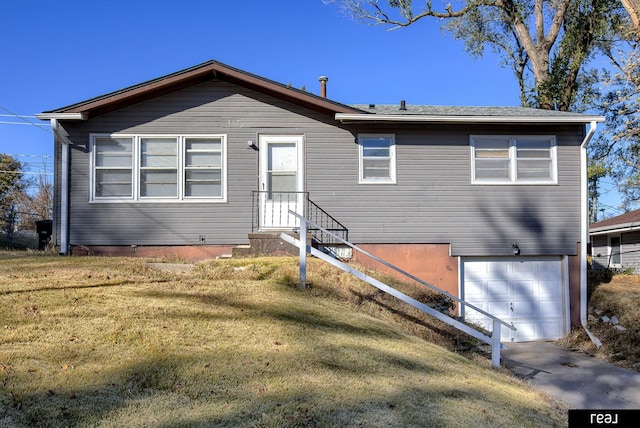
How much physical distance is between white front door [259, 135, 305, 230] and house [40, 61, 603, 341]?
3 cm

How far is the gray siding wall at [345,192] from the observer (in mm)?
11297

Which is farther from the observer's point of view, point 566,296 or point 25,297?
point 566,296

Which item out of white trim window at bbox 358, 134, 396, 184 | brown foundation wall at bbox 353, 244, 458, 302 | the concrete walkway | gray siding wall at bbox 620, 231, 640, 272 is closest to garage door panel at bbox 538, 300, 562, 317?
the concrete walkway

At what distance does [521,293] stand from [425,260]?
238 cm

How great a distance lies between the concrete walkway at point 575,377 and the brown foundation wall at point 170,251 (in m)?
6.10

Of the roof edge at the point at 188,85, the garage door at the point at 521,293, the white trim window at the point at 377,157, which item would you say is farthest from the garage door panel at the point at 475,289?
the roof edge at the point at 188,85

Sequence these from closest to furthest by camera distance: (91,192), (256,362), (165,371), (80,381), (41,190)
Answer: (80,381)
(165,371)
(256,362)
(91,192)
(41,190)

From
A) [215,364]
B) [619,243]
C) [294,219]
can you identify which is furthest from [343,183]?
[619,243]

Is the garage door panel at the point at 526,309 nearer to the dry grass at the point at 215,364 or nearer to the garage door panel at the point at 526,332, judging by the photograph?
the garage door panel at the point at 526,332

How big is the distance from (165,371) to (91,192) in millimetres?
7886

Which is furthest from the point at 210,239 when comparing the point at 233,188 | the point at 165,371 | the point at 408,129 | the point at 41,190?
the point at 41,190

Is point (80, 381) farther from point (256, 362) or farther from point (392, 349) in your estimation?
point (392, 349)

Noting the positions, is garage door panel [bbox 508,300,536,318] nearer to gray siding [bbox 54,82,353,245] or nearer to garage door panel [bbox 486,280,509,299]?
garage door panel [bbox 486,280,509,299]

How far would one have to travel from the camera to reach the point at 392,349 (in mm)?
6238
